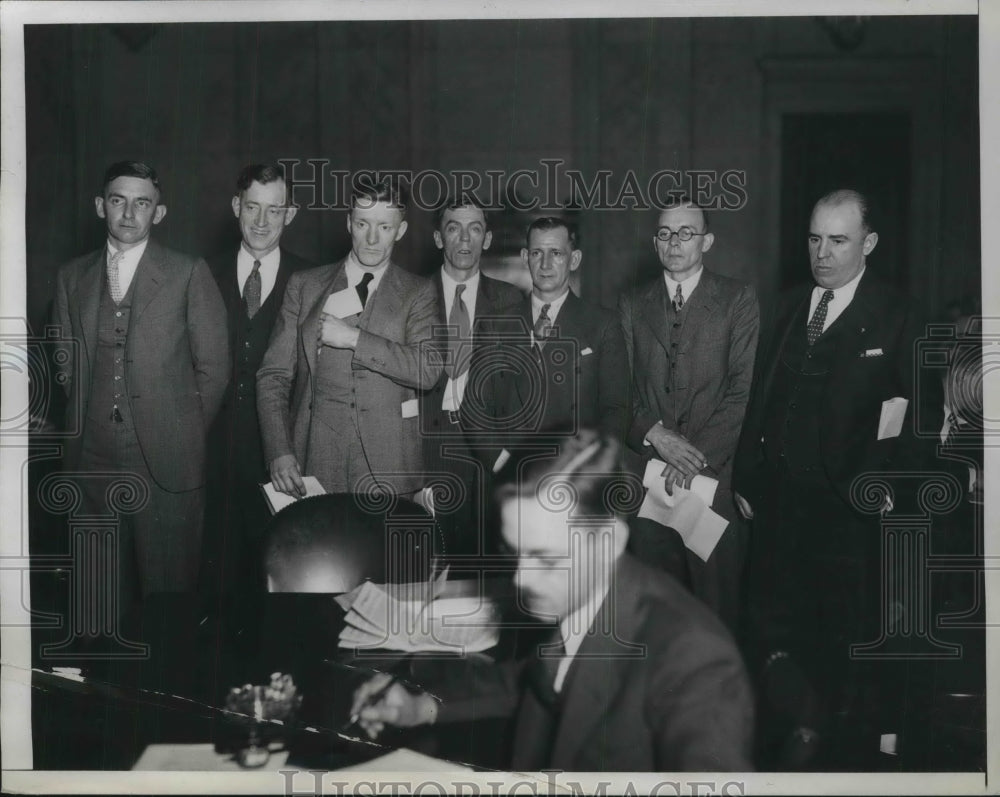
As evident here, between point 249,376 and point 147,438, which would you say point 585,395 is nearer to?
point 249,376

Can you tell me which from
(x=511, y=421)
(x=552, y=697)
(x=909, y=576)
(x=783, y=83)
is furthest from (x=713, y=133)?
(x=552, y=697)

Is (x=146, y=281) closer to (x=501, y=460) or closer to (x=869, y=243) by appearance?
(x=501, y=460)

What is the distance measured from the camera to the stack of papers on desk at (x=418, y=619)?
151 inches

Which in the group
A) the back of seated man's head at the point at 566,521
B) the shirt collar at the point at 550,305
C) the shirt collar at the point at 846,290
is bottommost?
the back of seated man's head at the point at 566,521

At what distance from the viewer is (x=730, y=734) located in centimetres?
377

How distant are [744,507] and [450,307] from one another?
4.14ft

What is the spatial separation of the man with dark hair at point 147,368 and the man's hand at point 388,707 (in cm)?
74

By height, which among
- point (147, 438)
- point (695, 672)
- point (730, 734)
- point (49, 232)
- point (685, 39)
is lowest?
point (730, 734)

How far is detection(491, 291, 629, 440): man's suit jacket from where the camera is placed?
3820mm

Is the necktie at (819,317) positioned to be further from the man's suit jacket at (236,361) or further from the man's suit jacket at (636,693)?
the man's suit jacket at (236,361)

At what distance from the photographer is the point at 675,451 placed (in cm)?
381

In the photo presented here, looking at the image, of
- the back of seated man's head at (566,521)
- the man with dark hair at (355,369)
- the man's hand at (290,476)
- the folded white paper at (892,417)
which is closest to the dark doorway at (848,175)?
the folded white paper at (892,417)

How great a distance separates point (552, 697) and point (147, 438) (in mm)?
1726

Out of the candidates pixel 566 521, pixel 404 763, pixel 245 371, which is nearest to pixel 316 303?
pixel 245 371
